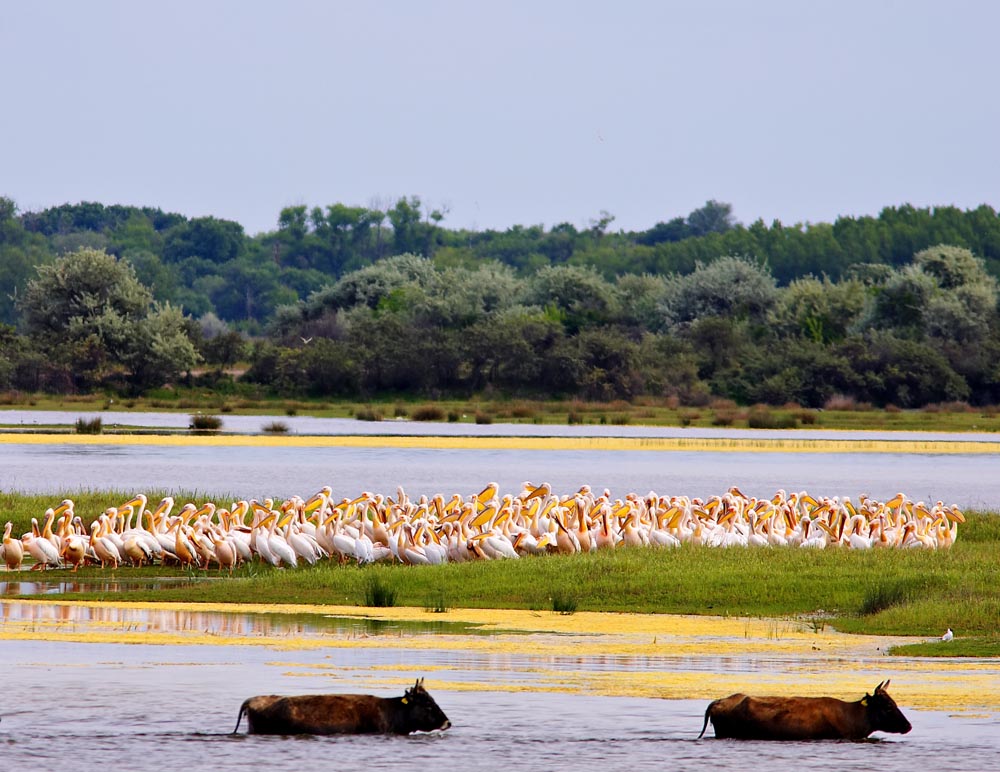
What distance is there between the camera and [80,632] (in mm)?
14625

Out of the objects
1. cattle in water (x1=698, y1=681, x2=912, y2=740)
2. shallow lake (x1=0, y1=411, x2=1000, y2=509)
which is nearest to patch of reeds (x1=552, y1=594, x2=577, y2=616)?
cattle in water (x1=698, y1=681, x2=912, y2=740)

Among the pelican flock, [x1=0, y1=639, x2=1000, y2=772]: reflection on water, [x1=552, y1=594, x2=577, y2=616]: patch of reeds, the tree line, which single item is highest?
the tree line

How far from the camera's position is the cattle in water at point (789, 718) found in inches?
419

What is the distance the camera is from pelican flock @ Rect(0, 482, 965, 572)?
19859 millimetres

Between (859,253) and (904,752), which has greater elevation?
(859,253)

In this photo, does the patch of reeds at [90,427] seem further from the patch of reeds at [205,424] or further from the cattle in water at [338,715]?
the cattle in water at [338,715]

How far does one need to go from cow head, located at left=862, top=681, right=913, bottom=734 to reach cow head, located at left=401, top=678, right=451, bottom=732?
98.3 inches

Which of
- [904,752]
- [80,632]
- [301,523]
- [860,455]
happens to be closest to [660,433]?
[860,455]

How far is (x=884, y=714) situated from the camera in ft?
34.3

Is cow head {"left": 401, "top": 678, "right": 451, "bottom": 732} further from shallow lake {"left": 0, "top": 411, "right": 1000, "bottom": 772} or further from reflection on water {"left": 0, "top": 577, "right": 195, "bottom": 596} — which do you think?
reflection on water {"left": 0, "top": 577, "right": 195, "bottom": 596}

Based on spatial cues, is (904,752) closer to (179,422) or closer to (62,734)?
(62,734)

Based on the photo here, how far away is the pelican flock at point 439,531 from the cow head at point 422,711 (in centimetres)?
939

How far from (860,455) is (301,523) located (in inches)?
1051

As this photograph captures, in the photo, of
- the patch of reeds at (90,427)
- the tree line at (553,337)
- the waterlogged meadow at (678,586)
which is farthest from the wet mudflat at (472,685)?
the tree line at (553,337)
